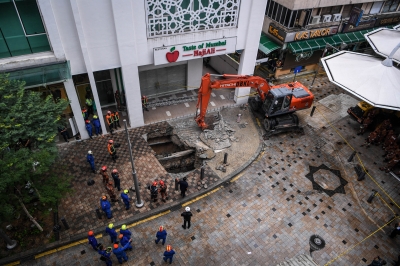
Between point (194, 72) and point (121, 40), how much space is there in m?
7.61

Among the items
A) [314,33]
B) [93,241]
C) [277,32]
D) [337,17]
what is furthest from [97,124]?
[337,17]

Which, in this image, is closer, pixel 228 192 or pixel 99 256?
pixel 99 256

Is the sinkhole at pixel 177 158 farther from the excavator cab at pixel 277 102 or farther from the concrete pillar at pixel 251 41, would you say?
the concrete pillar at pixel 251 41

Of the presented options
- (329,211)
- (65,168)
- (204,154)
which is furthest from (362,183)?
(65,168)

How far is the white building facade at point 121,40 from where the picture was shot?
42.2ft

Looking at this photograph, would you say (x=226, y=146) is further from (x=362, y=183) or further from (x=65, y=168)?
(x=65, y=168)

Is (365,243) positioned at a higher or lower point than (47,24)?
lower

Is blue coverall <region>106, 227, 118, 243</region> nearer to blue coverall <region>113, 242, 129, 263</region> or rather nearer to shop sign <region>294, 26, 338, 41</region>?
blue coverall <region>113, 242, 129, 263</region>

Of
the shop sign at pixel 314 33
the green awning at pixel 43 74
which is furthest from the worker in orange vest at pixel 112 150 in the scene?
the shop sign at pixel 314 33

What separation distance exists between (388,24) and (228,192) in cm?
2419

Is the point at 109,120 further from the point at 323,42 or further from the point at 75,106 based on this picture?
the point at 323,42

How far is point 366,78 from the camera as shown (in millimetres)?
17609

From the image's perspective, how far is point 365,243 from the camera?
12.5 m

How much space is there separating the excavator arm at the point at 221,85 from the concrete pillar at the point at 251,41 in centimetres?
218
